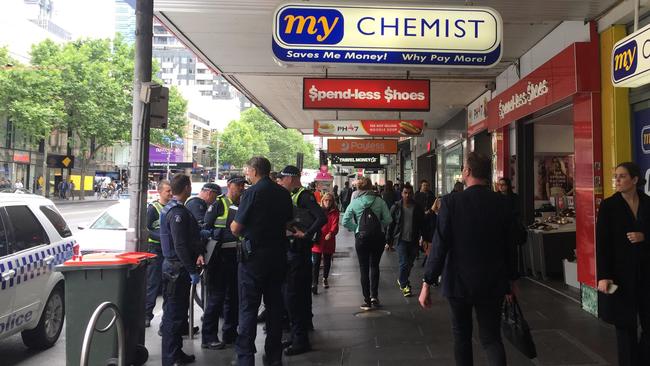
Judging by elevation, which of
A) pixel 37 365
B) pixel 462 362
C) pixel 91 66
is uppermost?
pixel 91 66

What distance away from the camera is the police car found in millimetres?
4371

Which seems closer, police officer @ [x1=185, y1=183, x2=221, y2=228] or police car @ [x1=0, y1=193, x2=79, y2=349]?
police car @ [x1=0, y1=193, x2=79, y2=349]

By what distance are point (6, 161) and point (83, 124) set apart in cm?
703

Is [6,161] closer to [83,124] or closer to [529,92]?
[83,124]

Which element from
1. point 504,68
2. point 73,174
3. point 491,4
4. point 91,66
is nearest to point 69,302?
point 491,4

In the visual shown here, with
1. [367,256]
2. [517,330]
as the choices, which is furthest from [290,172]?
[517,330]

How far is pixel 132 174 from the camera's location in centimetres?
494

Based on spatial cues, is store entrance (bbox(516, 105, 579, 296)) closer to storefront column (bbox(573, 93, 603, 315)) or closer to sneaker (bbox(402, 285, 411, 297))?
storefront column (bbox(573, 93, 603, 315))

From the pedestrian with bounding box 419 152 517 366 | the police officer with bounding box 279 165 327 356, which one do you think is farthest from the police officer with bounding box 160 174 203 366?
the pedestrian with bounding box 419 152 517 366

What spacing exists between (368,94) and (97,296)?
531 centimetres

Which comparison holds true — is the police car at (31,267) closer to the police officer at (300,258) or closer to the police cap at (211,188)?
the police cap at (211,188)

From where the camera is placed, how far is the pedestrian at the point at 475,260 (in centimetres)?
319

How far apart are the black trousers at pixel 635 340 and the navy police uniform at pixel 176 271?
12.1 feet

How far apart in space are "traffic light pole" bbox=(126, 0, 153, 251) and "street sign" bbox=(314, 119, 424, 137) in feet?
24.7
